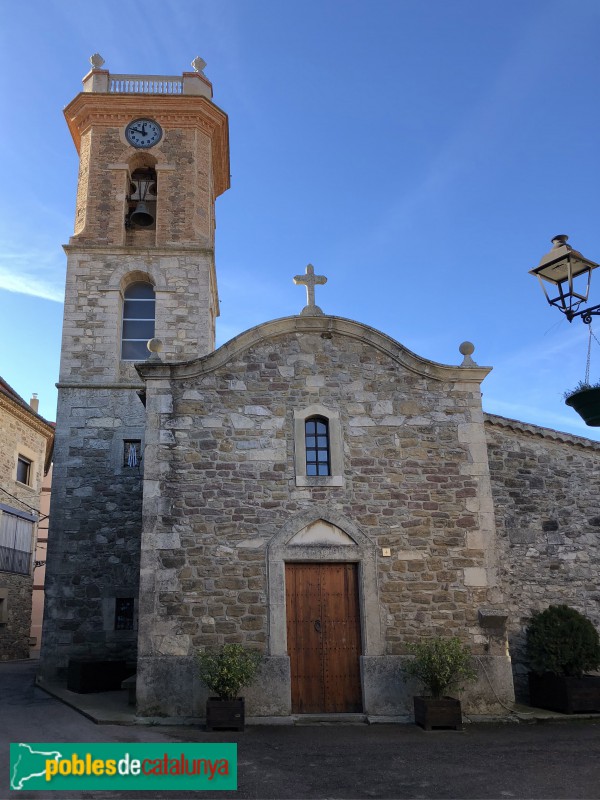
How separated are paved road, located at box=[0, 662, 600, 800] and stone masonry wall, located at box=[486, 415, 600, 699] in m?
2.51

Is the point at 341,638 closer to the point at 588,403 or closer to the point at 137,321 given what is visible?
the point at 588,403

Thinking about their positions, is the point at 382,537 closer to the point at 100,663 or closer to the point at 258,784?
the point at 258,784

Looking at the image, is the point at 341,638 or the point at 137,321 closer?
the point at 341,638

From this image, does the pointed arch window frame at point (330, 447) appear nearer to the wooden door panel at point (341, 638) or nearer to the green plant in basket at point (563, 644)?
the wooden door panel at point (341, 638)

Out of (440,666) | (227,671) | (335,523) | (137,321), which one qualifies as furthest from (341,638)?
(137,321)

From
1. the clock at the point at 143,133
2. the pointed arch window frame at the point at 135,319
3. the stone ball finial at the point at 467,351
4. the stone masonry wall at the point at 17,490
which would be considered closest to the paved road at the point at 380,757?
the stone ball finial at the point at 467,351

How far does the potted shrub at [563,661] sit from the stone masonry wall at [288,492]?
1264mm

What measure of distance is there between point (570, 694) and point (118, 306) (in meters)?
12.0

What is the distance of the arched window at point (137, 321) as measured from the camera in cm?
1600

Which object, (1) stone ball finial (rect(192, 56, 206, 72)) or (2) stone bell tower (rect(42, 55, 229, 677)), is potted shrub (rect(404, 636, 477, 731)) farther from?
(1) stone ball finial (rect(192, 56, 206, 72))

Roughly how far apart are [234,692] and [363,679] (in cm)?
191

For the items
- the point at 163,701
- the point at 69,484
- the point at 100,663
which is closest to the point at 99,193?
the point at 69,484

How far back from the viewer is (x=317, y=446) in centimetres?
1082

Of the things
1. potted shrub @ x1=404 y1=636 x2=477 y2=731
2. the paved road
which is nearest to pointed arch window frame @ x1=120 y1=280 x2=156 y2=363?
the paved road
